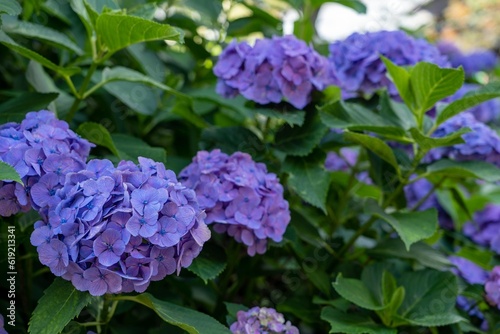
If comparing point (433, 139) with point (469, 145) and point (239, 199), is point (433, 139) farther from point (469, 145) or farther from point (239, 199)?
point (239, 199)

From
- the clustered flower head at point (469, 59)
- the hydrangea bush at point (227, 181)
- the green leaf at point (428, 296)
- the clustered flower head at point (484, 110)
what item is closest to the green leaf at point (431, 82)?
the hydrangea bush at point (227, 181)

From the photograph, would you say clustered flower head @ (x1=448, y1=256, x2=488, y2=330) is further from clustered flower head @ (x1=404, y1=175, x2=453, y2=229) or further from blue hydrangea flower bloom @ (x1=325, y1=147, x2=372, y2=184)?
blue hydrangea flower bloom @ (x1=325, y1=147, x2=372, y2=184)

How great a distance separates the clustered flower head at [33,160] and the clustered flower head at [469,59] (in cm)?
Answer: 209

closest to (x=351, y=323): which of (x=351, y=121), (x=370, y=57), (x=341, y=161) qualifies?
(x=351, y=121)

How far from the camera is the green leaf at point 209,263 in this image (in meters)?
1.19

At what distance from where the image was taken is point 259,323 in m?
1.21

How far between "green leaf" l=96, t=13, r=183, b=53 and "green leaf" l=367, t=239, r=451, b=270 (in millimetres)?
705

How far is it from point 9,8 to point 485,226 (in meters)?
1.47

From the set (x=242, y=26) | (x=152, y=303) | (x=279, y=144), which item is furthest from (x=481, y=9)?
(x=152, y=303)

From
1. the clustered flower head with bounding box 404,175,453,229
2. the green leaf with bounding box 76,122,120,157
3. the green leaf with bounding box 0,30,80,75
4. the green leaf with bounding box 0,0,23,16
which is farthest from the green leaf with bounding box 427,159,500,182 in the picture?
the green leaf with bounding box 0,0,23,16

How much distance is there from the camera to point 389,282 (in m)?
1.38

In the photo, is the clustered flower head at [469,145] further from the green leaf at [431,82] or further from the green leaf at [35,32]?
the green leaf at [35,32]

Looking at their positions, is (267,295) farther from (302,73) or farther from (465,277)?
(302,73)

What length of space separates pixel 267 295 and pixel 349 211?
1.17 ft
